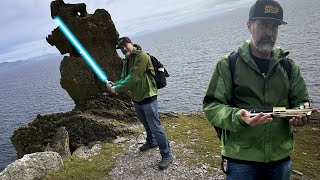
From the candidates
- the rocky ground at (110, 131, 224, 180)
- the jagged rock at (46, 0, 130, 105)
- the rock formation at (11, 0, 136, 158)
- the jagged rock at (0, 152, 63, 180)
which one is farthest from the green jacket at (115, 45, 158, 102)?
the jagged rock at (46, 0, 130, 105)

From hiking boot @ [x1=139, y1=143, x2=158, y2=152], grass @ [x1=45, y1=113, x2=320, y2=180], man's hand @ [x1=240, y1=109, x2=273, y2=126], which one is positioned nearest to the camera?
man's hand @ [x1=240, y1=109, x2=273, y2=126]

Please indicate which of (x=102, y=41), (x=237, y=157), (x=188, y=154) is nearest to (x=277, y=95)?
(x=237, y=157)

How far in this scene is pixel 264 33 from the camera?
421cm

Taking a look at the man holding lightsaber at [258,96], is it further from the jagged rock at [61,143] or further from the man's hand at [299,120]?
the jagged rock at [61,143]

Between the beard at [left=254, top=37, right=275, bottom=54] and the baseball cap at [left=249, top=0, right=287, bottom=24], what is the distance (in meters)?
0.30

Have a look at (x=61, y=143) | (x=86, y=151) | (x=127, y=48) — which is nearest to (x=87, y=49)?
(x=61, y=143)

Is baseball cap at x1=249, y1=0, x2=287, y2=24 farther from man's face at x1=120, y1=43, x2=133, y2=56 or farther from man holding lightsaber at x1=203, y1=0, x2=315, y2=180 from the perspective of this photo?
man's face at x1=120, y1=43, x2=133, y2=56

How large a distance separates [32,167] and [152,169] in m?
4.54

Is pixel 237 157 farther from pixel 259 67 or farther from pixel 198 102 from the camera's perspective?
pixel 198 102

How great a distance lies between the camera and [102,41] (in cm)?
1762

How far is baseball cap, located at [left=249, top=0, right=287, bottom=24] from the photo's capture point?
13.6ft

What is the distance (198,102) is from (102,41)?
69.7 ft

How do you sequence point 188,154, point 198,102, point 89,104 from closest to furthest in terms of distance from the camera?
point 188,154, point 89,104, point 198,102

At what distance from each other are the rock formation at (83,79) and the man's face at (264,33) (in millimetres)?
11980
